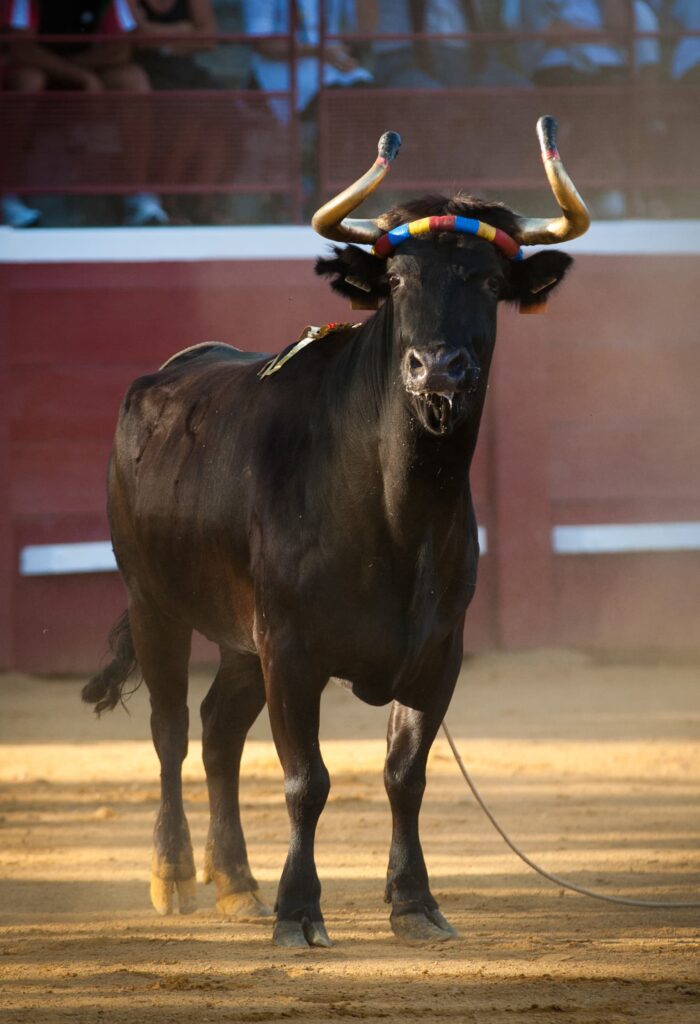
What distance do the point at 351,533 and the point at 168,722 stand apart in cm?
137

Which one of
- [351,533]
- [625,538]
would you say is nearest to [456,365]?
[351,533]

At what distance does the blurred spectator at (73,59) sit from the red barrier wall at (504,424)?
90cm

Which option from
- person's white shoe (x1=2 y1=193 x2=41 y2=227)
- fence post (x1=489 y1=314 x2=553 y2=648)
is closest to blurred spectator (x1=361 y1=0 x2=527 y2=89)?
fence post (x1=489 y1=314 x2=553 y2=648)

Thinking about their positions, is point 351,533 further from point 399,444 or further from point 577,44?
point 577,44

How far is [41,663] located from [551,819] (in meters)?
4.73

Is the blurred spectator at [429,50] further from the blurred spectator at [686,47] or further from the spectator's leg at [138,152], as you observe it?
the spectator's leg at [138,152]

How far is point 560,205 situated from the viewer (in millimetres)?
4211

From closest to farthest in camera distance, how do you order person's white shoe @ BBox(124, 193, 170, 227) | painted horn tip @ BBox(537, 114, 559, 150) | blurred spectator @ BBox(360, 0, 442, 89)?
painted horn tip @ BBox(537, 114, 559, 150), person's white shoe @ BBox(124, 193, 170, 227), blurred spectator @ BBox(360, 0, 442, 89)

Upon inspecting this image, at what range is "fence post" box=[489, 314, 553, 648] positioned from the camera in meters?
10.5

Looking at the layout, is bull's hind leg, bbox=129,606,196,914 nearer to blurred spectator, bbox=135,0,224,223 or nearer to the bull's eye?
the bull's eye

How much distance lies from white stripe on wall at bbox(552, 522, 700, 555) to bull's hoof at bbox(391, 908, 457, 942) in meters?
6.29

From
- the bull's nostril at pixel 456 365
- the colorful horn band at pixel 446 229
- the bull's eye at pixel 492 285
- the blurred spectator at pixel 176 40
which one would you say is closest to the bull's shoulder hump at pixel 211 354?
the colorful horn band at pixel 446 229

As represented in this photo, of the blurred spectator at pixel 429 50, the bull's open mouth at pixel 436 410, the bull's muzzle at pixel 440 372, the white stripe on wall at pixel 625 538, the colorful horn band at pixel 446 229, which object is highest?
the colorful horn band at pixel 446 229

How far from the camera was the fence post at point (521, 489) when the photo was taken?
10.5 metres
